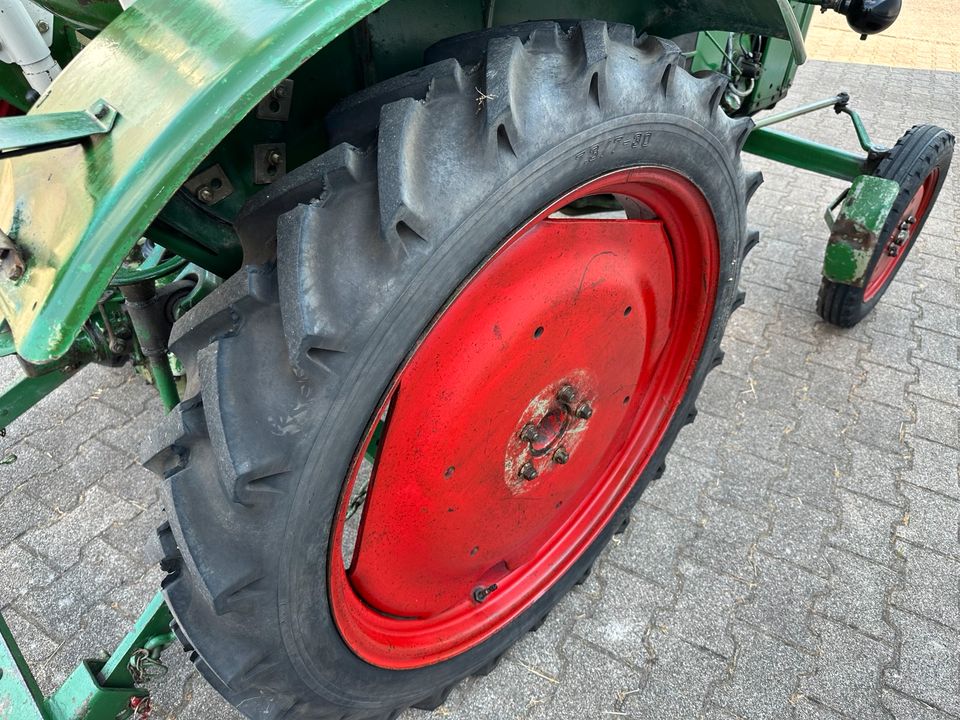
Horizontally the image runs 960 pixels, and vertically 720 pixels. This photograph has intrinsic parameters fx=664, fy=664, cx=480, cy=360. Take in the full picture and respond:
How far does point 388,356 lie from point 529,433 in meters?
0.54

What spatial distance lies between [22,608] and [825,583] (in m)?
2.26

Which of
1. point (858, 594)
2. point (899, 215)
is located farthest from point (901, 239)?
point (858, 594)

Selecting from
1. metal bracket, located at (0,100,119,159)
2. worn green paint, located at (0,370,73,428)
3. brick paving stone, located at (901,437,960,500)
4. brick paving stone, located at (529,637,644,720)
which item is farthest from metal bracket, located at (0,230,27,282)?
brick paving stone, located at (901,437,960,500)

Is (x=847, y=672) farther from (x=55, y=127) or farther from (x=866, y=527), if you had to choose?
(x=55, y=127)

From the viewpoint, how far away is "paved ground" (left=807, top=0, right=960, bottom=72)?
22.4ft

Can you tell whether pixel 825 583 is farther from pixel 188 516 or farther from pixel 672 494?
pixel 188 516

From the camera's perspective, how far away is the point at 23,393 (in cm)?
159

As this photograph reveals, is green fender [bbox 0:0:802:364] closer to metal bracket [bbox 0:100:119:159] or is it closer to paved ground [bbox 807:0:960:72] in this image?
metal bracket [bbox 0:100:119:159]

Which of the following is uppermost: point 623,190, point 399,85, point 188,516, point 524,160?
point 399,85

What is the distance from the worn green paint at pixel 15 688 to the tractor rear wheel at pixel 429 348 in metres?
0.59

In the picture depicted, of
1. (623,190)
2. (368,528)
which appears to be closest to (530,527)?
(368,528)

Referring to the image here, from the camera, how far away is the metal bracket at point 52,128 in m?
0.62

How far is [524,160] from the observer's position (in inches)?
34.7

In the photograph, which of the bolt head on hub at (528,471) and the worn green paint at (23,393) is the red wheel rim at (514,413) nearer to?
the bolt head on hub at (528,471)
